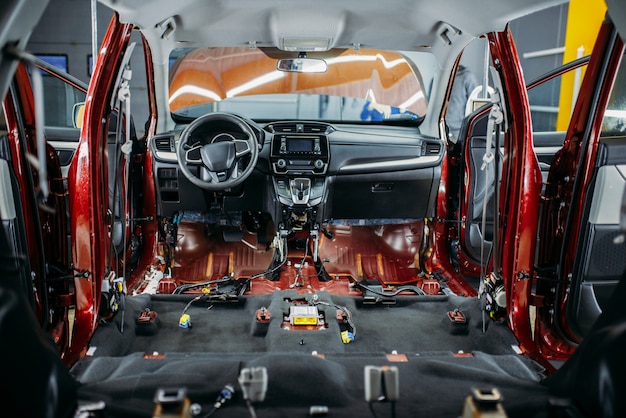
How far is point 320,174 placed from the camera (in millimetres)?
3912

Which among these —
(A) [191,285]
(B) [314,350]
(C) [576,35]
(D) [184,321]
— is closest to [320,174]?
(A) [191,285]

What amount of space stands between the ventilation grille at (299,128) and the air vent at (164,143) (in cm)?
75

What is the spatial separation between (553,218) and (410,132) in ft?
5.97

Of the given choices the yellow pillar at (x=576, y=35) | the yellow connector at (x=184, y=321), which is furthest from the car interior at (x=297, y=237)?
the yellow pillar at (x=576, y=35)

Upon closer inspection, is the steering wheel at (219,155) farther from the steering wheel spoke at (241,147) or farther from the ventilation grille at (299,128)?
the ventilation grille at (299,128)

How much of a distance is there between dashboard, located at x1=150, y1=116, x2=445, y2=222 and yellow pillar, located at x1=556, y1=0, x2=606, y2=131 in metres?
5.60

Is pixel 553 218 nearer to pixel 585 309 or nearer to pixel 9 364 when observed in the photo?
pixel 585 309

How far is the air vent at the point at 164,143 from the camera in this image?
12.6ft

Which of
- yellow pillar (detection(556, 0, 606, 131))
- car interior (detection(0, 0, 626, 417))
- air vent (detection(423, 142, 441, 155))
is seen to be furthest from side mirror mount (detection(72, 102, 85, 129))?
yellow pillar (detection(556, 0, 606, 131))

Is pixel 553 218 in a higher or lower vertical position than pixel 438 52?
lower

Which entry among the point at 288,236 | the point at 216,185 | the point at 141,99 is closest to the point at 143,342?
the point at 216,185

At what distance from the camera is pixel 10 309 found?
1.33 metres

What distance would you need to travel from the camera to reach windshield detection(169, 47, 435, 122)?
3996 mm

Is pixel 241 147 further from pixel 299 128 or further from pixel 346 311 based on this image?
pixel 346 311
